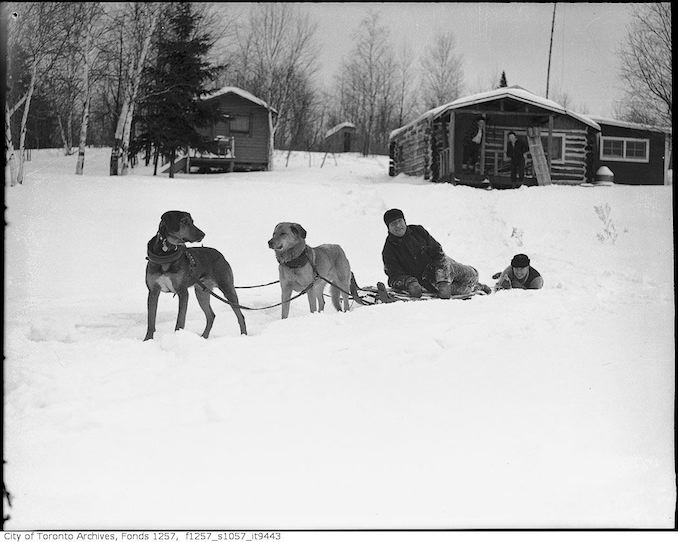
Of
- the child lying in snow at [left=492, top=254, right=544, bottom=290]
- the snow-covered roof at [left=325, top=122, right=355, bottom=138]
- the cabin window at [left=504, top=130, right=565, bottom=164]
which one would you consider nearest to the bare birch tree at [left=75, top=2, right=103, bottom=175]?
the snow-covered roof at [left=325, top=122, right=355, bottom=138]

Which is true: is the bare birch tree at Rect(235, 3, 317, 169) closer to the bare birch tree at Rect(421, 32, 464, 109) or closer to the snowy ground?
the bare birch tree at Rect(421, 32, 464, 109)

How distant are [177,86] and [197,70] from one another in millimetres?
306

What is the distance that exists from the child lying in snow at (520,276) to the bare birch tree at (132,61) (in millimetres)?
3109

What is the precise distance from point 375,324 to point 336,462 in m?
1.07

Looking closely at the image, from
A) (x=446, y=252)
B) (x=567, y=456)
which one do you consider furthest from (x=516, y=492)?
(x=446, y=252)

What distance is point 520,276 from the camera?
4.41 m

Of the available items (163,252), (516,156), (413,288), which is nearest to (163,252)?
(163,252)

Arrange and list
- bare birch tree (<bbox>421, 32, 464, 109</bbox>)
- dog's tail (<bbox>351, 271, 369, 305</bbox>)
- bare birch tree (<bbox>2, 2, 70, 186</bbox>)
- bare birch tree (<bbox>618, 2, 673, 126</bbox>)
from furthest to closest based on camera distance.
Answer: dog's tail (<bbox>351, 271, 369, 305</bbox>)
bare birch tree (<bbox>421, 32, 464, 109</bbox>)
bare birch tree (<bbox>618, 2, 673, 126</bbox>)
bare birch tree (<bbox>2, 2, 70, 186</bbox>)

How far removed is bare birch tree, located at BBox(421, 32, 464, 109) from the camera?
3.84 m

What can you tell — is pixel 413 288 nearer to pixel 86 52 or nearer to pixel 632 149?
pixel 632 149

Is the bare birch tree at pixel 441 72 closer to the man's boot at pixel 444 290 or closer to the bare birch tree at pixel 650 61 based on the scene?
the bare birch tree at pixel 650 61

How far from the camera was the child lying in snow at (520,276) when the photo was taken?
4.33 meters

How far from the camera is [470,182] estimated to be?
25.8 ft

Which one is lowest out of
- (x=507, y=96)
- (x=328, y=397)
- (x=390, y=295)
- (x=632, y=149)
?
(x=328, y=397)
